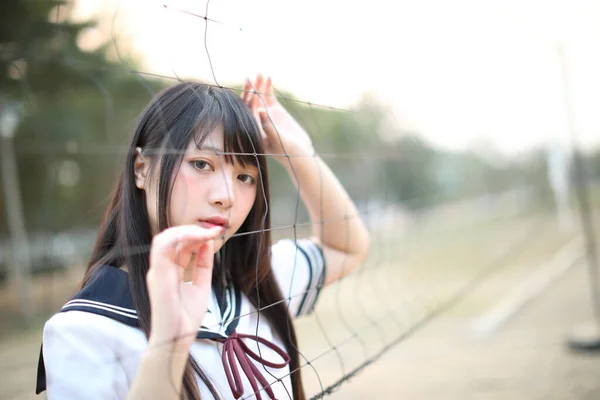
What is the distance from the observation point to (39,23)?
5.19 m

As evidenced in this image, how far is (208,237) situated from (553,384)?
231 cm

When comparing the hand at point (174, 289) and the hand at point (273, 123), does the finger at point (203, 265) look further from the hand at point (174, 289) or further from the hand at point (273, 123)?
the hand at point (273, 123)

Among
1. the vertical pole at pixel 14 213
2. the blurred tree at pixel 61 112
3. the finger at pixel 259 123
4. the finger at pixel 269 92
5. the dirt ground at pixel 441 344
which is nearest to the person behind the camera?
the finger at pixel 259 123

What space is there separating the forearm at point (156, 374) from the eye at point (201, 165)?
0.27 meters

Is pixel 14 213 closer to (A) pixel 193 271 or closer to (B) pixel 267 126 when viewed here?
(B) pixel 267 126

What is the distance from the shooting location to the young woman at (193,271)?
72 cm

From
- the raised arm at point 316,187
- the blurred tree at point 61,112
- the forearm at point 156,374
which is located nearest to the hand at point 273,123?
the raised arm at point 316,187

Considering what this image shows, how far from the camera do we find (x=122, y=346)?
0.79 metres

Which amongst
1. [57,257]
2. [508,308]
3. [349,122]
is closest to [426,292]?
[508,308]

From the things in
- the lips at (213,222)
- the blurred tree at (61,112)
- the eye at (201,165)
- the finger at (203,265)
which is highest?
the blurred tree at (61,112)

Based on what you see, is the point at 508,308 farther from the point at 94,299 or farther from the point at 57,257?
the point at 57,257

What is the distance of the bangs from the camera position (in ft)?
2.94

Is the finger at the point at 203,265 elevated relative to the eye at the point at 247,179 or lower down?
lower down

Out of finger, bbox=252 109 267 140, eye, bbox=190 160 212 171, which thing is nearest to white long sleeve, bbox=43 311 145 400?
eye, bbox=190 160 212 171
